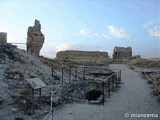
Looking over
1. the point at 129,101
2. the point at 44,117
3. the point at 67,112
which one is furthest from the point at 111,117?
the point at 129,101

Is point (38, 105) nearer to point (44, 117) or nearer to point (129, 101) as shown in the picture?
point (44, 117)

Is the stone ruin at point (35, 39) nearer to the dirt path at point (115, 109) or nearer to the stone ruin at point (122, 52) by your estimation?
the dirt path at point (115, 109)

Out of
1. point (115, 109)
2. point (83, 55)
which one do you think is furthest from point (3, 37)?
point (115, 109)

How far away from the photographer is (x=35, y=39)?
2886cm

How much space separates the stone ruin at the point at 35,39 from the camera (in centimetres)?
2853

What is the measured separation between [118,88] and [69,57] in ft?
81.0

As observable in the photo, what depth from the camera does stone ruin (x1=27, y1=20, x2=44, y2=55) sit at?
28.5m

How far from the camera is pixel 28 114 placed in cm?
1052

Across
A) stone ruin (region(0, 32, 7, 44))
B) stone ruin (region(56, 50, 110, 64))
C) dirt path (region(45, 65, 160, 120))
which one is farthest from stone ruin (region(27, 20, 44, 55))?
dirt path (region(45, 65, 160, 120))

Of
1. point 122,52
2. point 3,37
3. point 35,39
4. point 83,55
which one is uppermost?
point 3,37

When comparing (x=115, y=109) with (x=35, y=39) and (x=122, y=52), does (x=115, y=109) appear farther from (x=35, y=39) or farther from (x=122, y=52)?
(x=122, y=52)

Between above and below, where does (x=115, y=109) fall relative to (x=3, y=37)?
below

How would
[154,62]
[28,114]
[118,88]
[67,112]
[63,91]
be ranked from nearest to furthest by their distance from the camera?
[28,114], [67,112], [63,91], [118,88], [154,62]

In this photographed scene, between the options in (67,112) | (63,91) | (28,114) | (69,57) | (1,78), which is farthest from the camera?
(69,57)
